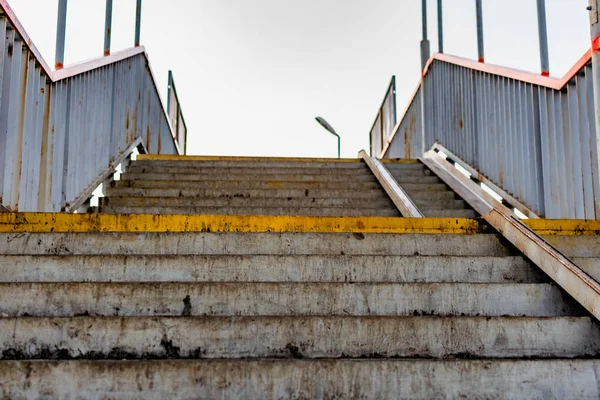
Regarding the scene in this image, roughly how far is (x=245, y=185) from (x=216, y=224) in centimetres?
297

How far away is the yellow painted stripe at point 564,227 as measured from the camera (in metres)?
3.68

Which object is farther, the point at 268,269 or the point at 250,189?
the point at 250,189

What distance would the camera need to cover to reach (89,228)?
350 cm

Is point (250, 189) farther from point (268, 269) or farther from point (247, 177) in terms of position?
point (268, 269)

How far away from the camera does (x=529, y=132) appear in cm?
552

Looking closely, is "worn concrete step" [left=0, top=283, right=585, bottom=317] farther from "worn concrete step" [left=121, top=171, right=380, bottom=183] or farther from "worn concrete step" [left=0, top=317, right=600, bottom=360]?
"worn concrete step" [left=121, top=171, right=380, bottom=183]

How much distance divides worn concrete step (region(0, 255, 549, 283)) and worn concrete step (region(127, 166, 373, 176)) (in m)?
4.08

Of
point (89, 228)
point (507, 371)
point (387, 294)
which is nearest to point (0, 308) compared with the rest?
point (89, 228)

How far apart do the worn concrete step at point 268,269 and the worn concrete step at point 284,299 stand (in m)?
0.22

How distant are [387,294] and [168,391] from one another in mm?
1090

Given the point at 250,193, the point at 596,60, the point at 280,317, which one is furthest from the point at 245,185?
the point at 280,317

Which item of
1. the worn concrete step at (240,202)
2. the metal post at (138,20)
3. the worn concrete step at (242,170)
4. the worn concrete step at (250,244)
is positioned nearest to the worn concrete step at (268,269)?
the worn concrete step at (250,244)

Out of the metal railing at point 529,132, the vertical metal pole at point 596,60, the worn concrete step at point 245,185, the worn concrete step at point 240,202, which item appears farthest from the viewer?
the worn concrete step at point 245,185

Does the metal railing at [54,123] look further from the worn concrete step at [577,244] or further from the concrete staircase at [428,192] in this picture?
the worn concrete step at [577,244]
